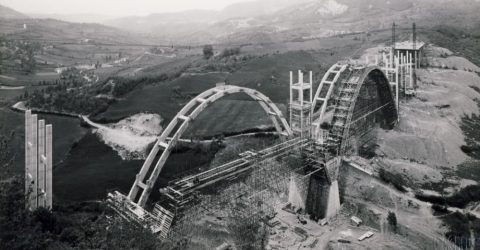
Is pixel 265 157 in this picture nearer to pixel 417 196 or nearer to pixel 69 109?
pixel 417 196

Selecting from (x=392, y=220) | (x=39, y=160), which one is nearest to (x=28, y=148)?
(x=39, y=160)

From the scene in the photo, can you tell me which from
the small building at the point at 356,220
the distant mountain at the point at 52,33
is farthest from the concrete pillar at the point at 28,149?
the distant mountain at the point at 52,33

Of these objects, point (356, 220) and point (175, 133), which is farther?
point (356, 220)

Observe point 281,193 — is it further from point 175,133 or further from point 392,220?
point 175,133

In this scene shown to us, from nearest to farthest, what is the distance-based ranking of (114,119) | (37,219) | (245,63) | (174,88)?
(37,219), (114,119), (174,88), (245,63)

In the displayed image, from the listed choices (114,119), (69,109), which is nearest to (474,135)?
(114,119)

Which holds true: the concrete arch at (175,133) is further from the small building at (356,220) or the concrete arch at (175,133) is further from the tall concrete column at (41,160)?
the small building at (356,220)
